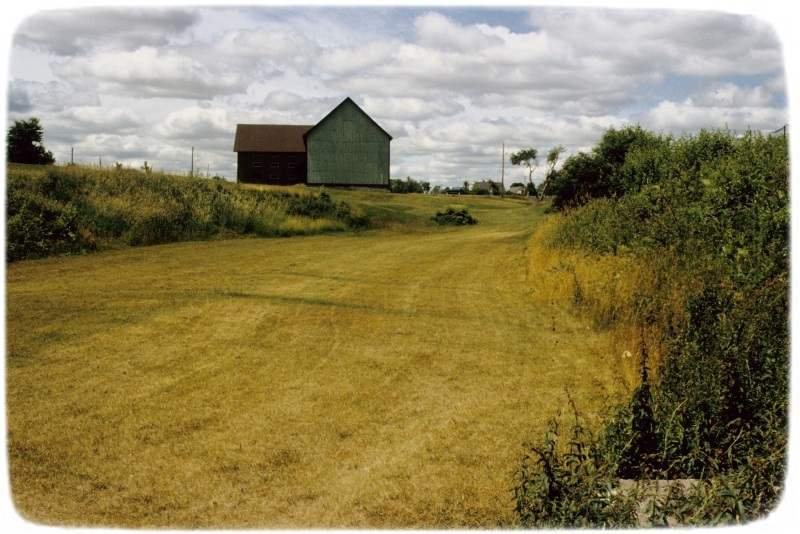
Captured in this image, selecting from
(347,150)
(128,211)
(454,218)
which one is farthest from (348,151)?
(128,211)

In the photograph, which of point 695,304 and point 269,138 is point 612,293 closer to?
point 695,304

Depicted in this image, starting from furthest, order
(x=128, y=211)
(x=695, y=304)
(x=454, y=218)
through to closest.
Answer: (x=454, y=218)
(x=128, y=211)
(x=695, y=304)

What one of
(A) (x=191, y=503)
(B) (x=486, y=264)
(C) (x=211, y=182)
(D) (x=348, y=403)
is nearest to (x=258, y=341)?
(D) (x=348, y=403)

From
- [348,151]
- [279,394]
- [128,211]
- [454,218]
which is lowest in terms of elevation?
[279,394]

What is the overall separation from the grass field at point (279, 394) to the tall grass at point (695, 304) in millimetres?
941

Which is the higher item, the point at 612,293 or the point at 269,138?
the point at 269,138

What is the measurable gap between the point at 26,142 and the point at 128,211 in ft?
61.0

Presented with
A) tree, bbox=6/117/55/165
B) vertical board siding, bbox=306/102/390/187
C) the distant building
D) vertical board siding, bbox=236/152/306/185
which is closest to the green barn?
vertical board siding, bbox=306/102/390/187

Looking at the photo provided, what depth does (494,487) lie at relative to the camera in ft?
19.0

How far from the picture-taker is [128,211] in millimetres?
23250

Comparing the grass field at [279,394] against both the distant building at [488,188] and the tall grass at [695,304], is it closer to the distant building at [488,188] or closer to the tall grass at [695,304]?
the tall grass at [695,304]

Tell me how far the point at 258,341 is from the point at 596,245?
8.90m

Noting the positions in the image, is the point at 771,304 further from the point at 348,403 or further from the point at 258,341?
the point at 258,341

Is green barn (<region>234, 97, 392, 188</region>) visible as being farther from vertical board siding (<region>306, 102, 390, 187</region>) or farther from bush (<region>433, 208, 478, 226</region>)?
bush (<region>433, 208, 478, 226</region>)
